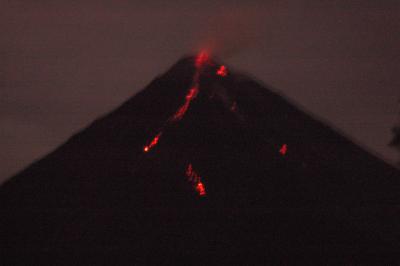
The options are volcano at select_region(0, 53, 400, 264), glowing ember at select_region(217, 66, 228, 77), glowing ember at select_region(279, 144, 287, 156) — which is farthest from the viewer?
glowing ember at select_region(217, 66, 228, 77)

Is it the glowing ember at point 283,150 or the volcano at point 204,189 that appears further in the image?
the glowing ember at point 283,150

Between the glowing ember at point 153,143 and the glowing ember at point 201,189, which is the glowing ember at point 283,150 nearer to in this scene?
the glowing ember at point 201,189

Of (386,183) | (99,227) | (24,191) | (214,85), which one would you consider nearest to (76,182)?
(24,191)

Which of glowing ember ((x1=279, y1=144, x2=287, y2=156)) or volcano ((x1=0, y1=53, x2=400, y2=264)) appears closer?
volcano ((x1=0, y1=53, x2=400, y2=264))

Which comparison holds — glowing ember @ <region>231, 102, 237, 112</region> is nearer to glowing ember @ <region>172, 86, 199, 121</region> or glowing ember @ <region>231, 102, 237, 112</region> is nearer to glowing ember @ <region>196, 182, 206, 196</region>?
glowing ember @ <region>172, 86, 199, 121</region>

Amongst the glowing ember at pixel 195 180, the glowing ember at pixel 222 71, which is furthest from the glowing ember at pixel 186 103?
the glowing ember at pixel 195 180

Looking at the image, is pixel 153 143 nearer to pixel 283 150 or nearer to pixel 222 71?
pixel 283 150

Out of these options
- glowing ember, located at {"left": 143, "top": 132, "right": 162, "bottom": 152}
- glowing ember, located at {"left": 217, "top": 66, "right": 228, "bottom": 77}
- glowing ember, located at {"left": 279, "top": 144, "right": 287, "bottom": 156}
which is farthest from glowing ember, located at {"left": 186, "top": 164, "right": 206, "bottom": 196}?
glowing ember, located at {"left": 217, "top": 66, "right": 228, "bottom": 77}
